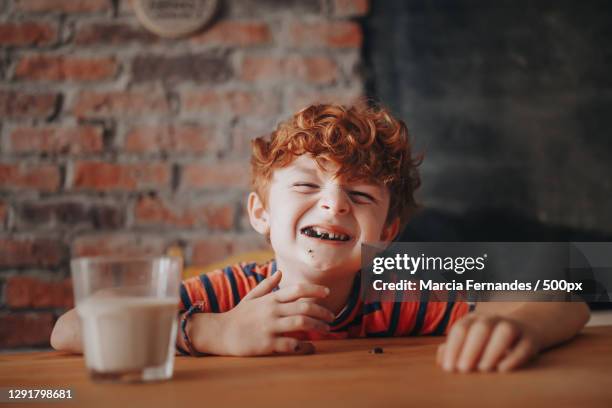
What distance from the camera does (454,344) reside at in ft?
1.59

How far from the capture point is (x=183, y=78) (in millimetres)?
1329

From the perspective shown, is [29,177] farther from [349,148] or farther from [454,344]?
[454,344]

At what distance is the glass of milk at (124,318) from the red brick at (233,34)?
0.97m

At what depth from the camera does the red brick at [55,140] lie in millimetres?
1301

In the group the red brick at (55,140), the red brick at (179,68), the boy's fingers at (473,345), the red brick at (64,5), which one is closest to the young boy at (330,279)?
the boy's fingers at (473,345)

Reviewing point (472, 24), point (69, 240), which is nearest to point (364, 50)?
point (472, 24)

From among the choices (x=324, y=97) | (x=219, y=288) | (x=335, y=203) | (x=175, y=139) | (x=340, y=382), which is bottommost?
(x=340, y=382)

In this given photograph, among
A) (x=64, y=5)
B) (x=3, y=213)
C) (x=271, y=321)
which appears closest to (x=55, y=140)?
(x=3, y=213)

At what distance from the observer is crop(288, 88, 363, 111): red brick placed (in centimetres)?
133

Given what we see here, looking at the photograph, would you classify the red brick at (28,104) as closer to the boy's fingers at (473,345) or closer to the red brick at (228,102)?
the red brick at (228,102)

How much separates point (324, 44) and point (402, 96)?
8.9 inches

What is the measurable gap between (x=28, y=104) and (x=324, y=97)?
70 centimetres

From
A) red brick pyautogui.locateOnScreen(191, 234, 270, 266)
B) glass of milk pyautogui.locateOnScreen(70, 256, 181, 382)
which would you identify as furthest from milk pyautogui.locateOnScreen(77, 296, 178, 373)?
red brick pyautogui.locateOnScreen(191, 234, 270, 266)

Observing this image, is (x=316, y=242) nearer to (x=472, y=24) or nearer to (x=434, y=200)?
(x=434, y=200)
